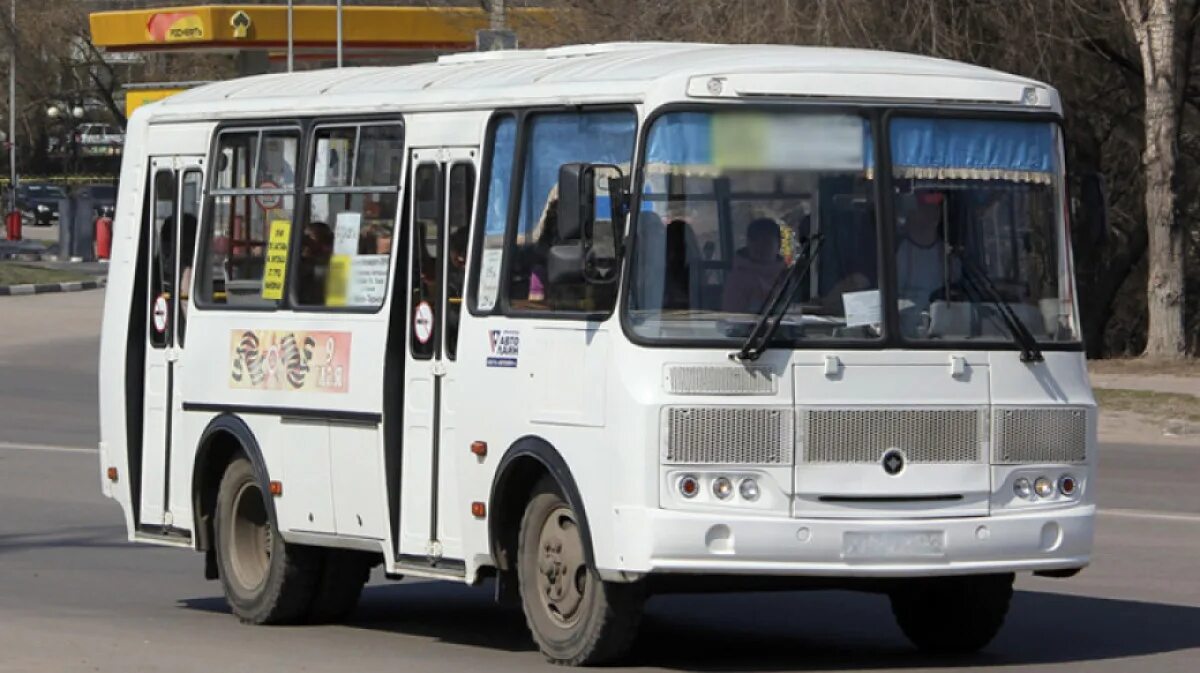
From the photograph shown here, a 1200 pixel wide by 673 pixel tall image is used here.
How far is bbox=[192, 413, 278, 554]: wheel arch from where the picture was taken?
37.7ft

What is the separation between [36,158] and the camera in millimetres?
99562

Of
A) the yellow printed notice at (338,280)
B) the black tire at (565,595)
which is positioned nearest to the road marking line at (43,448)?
the yellow printed notice at (338,280)

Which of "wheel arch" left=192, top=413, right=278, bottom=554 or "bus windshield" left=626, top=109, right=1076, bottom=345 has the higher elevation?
"bus windshield" left=626, top=109, right=1076, bottom=345

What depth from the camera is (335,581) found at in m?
11.5

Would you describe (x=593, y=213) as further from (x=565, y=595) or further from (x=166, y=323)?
(x=166, y=323)

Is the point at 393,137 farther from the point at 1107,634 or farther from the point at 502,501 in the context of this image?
the point at 1107,634

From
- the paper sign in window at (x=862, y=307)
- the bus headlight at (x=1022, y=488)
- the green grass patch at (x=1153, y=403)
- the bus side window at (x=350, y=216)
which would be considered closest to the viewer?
the paper sign in window at (x=862, y=307)

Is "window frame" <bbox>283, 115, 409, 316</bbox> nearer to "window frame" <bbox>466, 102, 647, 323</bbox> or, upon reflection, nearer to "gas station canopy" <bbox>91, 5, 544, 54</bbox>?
"window frame" <bbox>466, 102, 647, 323</bbox>

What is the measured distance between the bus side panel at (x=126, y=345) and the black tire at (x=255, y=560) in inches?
32.3

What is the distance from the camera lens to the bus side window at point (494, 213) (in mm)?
10016

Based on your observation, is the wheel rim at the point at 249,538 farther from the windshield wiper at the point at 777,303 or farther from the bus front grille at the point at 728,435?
the windshield wiper at the point at 777,303

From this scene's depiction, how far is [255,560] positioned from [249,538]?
0.11m

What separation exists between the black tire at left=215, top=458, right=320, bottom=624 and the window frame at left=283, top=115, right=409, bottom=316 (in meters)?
0.89

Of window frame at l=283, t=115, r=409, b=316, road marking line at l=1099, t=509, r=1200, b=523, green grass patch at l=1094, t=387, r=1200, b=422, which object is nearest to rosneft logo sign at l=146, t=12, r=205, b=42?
green grass patch at l=1094, t=387, r=1200, b=422
